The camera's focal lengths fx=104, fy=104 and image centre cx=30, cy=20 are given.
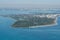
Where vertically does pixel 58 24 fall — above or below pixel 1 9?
below

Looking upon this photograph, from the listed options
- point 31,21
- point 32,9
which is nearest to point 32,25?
point 31,21

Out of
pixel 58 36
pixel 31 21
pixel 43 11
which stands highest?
pixel 43 11

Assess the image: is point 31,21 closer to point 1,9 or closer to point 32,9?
point 32,9

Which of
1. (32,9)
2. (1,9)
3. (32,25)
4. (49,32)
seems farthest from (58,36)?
(1,9)
